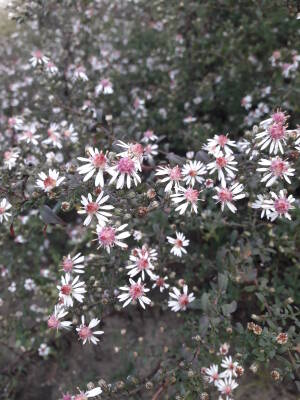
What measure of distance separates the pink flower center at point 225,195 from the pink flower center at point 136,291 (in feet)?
2.02

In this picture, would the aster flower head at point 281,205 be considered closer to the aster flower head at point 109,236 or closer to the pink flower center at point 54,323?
A: the aster flower head at point 109,236

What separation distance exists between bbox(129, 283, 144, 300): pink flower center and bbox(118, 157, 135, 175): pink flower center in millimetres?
Answer: 587

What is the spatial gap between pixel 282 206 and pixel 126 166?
2.73 ft

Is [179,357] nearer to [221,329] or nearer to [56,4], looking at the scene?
[221,329]

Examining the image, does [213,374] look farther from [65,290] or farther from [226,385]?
[65,290]

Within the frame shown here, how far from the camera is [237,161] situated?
215cm

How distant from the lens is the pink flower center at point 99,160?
6.06 feet

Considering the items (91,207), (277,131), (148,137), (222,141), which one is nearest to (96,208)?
(91,207)

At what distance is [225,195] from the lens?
198cm

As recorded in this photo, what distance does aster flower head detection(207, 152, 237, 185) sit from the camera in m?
2.03

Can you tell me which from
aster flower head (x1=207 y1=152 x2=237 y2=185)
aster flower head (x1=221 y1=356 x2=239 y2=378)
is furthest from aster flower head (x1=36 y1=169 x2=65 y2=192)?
aster flower head (x1=221 y1=356 x2=239 y2=378)

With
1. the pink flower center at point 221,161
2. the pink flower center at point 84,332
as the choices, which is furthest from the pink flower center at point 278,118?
the pink flower center at point 84,332

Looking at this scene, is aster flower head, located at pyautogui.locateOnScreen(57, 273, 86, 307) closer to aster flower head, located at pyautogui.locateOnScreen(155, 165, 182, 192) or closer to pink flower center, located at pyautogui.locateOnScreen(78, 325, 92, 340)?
pink flower center, located at pyautogui.locateOnScreen(78, 325, 92, 340)

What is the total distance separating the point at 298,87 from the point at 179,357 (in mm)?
2364
